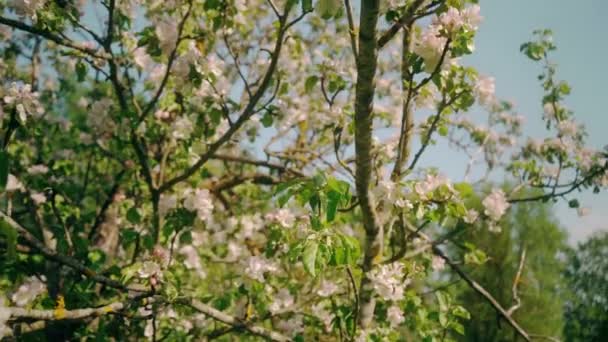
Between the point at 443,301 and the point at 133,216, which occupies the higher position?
the point at 133,216

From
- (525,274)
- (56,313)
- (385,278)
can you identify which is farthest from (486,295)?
(525,274)

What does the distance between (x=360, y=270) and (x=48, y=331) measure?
9.17 feet

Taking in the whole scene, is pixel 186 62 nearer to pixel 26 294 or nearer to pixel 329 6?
pixel 329 6

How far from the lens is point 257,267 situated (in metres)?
3.22

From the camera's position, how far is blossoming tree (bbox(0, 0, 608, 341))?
83.4 inches

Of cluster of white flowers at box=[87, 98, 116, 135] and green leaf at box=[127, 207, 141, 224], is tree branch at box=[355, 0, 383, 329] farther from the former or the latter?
cluster of white flowers at box=[87, 98, 116, 135]

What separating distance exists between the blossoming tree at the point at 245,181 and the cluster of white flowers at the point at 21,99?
0.05 feet

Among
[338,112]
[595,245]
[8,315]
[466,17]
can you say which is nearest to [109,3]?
[338,112]

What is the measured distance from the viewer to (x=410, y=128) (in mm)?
2670

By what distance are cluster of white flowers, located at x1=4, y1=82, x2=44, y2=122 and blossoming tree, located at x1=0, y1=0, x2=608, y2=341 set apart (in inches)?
0.6

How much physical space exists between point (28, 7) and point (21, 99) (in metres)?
0.58

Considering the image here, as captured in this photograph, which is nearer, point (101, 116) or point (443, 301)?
point (443, 301)

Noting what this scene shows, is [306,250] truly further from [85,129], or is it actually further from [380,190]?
[85,129]

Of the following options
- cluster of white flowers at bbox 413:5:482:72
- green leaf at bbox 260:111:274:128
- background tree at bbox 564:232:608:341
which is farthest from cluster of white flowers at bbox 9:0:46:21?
background tree at bbox 564:232:608:341
